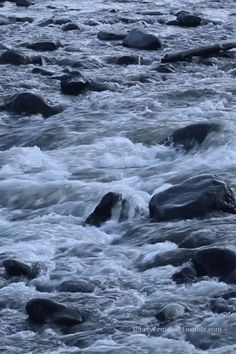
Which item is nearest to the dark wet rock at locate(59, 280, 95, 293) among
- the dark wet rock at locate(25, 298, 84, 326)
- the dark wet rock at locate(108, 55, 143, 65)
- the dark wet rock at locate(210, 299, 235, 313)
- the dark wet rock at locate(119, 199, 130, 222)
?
the dark wet rock at locate(25, 298, 84, 326)

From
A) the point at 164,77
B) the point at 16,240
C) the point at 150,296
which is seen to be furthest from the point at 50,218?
the point at 164,77

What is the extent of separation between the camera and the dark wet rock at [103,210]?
830 centimetres

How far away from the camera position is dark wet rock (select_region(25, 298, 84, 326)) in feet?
21.3

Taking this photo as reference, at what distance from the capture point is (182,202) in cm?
823

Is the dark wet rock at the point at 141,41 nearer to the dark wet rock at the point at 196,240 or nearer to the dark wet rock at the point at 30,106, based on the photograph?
the dark wet rock at the point at 30,106

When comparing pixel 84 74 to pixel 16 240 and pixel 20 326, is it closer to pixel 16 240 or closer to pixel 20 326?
pixel 16 240

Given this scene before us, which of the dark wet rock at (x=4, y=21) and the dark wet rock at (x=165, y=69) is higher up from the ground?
the dark wet rock at (x=165, y=69)

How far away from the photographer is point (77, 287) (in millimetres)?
7020

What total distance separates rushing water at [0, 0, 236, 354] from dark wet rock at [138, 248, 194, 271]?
0.24 feet

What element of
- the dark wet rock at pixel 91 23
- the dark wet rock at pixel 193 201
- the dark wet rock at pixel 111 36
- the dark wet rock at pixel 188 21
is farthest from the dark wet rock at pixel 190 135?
the dark wet rock at pixel 91 23

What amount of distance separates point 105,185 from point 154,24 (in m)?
8.84

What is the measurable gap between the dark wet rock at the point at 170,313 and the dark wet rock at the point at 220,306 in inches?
7.9

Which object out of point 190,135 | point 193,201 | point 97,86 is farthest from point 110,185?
point 97,86

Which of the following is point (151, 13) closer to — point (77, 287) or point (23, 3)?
A: point (23, 3)
